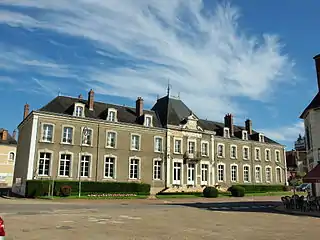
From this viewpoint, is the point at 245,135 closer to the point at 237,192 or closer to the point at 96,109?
the point at 237,192

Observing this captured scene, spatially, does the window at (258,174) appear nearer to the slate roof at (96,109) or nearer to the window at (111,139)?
the slate roof at (96,109)

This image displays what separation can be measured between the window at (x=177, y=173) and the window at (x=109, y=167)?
6.90m

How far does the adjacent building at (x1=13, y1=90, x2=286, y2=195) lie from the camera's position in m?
28.2

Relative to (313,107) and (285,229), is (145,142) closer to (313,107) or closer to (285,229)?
(313,107)

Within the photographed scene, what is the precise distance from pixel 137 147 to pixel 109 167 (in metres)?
3.62

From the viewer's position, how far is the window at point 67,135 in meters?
28.8

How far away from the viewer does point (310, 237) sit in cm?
873

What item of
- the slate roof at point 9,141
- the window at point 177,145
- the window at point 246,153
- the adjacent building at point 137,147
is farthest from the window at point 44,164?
the window at point 246,153

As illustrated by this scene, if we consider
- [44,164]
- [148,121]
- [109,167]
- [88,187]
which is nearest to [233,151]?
[148,121]

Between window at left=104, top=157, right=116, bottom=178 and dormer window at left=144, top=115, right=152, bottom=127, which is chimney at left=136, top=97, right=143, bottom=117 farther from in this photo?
window at left=104, top=157, right=116, bottom=178

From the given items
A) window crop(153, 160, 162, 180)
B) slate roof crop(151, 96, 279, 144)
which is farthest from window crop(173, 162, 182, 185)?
slate roof crop(151, 96, 279, 144)

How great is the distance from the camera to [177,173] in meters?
34.4

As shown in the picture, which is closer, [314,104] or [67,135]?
[314,104]

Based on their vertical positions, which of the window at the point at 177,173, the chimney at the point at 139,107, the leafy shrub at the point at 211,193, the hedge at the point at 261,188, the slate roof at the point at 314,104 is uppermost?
the chimney at the point at 139,107
